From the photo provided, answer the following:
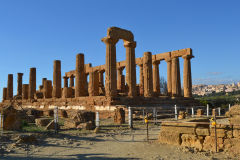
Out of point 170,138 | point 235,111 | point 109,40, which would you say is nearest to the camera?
point 235,111

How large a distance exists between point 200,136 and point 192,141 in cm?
30

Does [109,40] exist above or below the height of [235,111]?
above

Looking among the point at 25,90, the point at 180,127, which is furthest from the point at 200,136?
the point at 25,90

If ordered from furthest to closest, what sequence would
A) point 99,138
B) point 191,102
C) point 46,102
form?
point 46,102
point 191,102
point 99,138

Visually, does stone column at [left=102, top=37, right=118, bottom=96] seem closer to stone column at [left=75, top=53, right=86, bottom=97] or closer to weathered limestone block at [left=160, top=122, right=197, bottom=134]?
stone column at [left=75, top=53, right=86, bottom=97]

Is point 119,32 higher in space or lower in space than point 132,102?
higher

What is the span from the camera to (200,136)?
7.32 m

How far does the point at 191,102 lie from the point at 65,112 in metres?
15.3

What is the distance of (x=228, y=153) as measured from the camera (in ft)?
21.4

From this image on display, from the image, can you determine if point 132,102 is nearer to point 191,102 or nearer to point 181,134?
point 191,102

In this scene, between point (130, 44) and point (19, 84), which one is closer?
point (130, 44)

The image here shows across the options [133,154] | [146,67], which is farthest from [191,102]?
[133,154]

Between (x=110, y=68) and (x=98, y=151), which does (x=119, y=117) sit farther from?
(x=110, y=68)

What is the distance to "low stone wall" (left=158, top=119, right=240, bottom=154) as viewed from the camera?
21.9 feet
